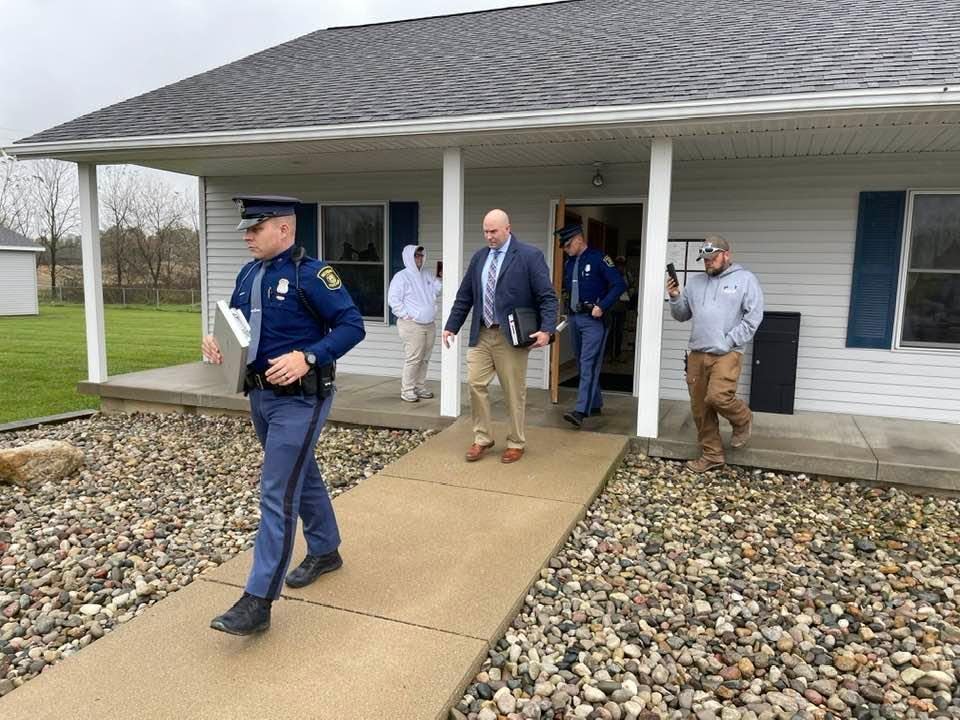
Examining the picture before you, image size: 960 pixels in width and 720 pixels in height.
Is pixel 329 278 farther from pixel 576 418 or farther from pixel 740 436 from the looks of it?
pixel 740 436

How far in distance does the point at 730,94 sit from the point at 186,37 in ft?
254

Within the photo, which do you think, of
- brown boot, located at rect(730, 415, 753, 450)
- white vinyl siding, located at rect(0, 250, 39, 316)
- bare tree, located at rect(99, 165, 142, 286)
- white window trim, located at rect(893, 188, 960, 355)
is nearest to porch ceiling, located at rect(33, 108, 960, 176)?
white window trim, located at rect(893, 188, 960, 355)

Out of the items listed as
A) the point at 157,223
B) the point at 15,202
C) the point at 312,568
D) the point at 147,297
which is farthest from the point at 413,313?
the point at 15,202

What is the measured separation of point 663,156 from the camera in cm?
488

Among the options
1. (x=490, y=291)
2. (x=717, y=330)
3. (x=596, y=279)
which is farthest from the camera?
(x=596, y=279)

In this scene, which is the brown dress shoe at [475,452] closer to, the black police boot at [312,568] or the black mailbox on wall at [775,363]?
the black police boot at [312,568]

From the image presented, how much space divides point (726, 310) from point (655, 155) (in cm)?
130

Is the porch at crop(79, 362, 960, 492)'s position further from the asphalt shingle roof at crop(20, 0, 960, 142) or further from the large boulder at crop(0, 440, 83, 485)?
the asphalt shingle roof at crop(20, 0, 960, 142)

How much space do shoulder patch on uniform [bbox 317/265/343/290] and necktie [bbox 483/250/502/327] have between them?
196 centimetres

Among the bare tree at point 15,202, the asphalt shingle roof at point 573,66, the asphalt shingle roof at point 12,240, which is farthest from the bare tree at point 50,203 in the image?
the asphalt shingle roof at point 573,66

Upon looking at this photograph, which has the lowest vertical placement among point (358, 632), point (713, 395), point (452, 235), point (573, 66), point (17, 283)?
point (358, 632)

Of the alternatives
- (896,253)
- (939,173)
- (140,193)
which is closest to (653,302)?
(896,253)

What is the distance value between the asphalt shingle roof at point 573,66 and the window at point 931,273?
1.38 metres

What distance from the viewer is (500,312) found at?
14.1 feet
